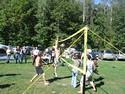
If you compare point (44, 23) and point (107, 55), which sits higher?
point (44, 23)

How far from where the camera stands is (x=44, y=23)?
204 feet

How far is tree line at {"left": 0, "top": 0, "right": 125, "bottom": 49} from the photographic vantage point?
61219mm

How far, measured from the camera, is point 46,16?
208ft

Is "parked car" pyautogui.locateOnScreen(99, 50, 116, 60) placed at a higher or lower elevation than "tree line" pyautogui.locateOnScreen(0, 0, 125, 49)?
lower

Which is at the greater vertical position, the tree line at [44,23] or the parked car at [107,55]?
the tree line at [44,23]

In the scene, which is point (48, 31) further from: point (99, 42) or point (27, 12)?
point (99, 42)

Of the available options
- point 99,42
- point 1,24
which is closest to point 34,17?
point 1,24

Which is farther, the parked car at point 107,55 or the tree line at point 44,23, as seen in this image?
the tree line at point 44,23

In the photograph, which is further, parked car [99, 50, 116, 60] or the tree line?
the tree line

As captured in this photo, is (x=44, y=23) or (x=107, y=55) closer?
(x=107, y=55)

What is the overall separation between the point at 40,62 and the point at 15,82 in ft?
6.61

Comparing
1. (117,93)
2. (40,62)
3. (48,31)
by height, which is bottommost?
(117,93)

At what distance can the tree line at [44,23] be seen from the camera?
6122 centimetres

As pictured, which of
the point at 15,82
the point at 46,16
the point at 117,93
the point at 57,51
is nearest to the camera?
the point at 117,93
